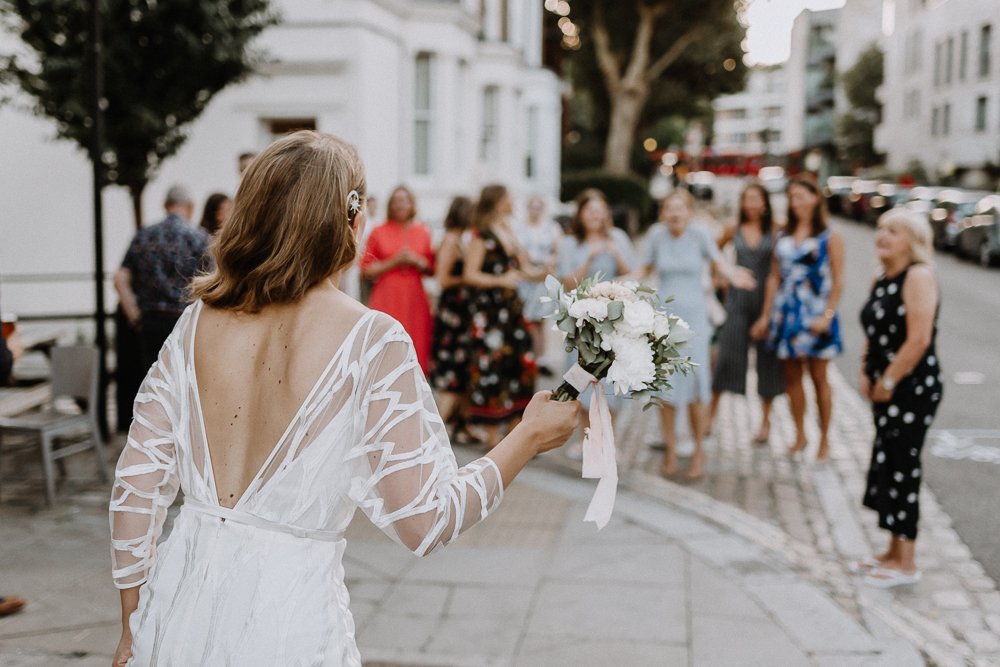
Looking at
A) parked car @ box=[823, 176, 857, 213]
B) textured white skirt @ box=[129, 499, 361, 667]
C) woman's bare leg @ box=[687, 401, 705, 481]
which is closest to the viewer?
textured white skirt @ box=[129, 499, 361, 667]

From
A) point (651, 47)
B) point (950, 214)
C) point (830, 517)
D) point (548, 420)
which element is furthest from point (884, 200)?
point (548, 420)

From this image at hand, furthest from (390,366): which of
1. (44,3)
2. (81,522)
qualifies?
(44,3)

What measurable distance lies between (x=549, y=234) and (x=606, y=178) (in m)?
23.9

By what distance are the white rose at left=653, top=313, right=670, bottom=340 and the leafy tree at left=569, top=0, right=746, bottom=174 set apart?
104 feet

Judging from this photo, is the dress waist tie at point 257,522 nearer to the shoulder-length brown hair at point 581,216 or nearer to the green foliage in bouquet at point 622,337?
the green foliage in bouquet at point 622,337

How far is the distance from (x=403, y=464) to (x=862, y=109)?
66.8 m

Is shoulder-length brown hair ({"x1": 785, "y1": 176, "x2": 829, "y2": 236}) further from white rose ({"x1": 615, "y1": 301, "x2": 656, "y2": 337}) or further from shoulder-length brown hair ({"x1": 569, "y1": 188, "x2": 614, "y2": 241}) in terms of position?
white rose ({"x1": 615, "y1": 301, "x2": 656, "y2": 337})

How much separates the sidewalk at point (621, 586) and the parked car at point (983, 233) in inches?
724

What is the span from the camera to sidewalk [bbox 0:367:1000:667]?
4.50 meters

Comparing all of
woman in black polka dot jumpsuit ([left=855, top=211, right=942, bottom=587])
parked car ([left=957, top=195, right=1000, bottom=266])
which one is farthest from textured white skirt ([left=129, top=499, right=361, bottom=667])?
parked car ([left=957, top=195, right=1000, bottom=266])

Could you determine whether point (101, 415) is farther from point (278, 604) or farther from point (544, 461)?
point (278, 604)

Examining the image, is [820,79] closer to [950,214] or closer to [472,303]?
[950,214]

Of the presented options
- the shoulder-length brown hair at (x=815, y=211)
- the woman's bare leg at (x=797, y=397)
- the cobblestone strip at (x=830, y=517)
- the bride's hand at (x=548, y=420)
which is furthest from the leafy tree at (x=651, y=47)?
the bride's hand at (x=548, y=420)

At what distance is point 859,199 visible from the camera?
140 ft
